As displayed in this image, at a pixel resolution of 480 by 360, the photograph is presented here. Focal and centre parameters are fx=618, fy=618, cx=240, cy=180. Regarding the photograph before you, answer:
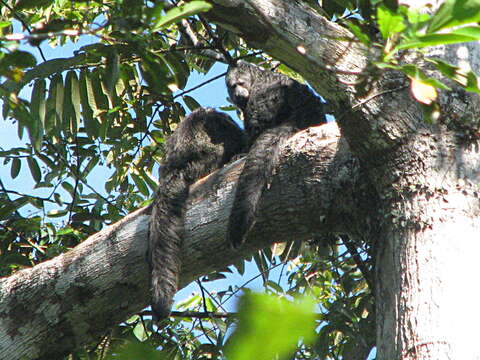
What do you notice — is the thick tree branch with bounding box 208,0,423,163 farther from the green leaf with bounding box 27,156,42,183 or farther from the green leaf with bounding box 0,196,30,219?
the green leaf with bounding box 27,156,42,183

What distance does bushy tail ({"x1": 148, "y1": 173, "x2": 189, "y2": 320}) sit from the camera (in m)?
3.68

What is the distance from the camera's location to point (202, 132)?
186 inches

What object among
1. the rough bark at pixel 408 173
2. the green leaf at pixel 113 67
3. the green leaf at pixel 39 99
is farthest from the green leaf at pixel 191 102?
the rough bark at pixel 408 173

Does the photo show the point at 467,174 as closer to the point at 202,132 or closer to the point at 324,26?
the point at 324,26

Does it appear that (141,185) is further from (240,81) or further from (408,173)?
(408,173)

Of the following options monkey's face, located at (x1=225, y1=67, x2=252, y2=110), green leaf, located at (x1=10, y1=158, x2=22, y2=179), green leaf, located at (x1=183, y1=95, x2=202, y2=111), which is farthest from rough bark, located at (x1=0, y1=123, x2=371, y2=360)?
green leaf, located at (x1=183, y1=95, x2=202, y2=111)

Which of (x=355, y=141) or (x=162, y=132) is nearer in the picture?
(x=355, y=141)

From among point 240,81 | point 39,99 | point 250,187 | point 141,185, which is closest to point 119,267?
point 250,187

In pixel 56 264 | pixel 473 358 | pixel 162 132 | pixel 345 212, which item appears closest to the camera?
pixel 473 358

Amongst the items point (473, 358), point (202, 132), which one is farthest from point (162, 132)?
point (473, 358)

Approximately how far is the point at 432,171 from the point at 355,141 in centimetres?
41

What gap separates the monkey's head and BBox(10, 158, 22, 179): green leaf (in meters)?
1.98

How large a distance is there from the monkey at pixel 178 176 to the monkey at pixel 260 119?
0.70 ft

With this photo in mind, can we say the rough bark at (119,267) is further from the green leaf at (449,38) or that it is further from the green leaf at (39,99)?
the green leaf at (449,38)
